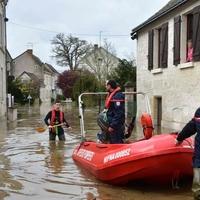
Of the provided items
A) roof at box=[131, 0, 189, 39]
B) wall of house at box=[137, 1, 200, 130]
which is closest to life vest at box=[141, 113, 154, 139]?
wall of house at box=[137, 1, 200, 130]

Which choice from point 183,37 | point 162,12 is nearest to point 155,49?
point 162,12

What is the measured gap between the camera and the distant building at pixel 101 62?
5948 centimetres

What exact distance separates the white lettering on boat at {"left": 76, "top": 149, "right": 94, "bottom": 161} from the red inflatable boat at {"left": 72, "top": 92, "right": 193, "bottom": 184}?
0.93 m

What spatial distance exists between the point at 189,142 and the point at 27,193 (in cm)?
276

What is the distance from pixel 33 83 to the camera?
85062 mm

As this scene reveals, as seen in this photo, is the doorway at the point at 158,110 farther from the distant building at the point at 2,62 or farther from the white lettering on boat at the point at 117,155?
the white lettering on boat at the point at 117,155

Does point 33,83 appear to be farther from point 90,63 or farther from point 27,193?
point 27,193

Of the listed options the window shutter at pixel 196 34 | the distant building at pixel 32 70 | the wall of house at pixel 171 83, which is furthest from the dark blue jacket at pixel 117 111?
the distant building at pixel 32 70

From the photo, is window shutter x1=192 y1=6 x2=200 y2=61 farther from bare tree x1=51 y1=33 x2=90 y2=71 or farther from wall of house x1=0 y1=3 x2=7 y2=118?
bare tree x1=51 y1=33 x2=90 y2=71

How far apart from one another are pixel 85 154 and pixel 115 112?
4.10 feet

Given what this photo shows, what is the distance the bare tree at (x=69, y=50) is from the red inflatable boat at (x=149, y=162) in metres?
67.8

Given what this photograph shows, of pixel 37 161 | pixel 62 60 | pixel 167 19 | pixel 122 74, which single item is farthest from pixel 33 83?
pixel 37 161

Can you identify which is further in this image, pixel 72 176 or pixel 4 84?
pixel 4 84

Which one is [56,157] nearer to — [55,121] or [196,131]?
[55,121]
